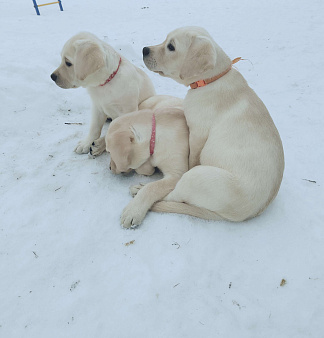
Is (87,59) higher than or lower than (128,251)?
higher

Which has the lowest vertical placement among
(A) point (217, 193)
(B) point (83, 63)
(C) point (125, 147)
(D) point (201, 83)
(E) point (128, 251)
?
(E) point (128, 251)

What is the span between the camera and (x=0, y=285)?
1.79 meters

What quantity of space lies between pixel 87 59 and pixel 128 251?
65.4 inches

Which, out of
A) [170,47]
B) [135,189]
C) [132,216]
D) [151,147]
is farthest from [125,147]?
[170,47]

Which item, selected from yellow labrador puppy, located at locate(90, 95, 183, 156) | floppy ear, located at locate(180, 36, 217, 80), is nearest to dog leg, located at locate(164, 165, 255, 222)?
floppy ear, located at locate(180, 36, 217, 80)

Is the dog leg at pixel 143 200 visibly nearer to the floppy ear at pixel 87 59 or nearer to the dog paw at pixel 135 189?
the dog paw at pixel 135 189

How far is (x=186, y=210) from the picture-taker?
2.21 meters

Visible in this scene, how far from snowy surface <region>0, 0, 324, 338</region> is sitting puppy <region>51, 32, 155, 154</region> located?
493 mm

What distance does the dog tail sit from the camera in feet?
7.18

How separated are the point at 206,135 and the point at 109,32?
578cm

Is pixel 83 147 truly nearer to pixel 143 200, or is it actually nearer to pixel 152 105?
pixel 152 105

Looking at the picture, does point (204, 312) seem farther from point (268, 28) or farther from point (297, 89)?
point (268, 28)

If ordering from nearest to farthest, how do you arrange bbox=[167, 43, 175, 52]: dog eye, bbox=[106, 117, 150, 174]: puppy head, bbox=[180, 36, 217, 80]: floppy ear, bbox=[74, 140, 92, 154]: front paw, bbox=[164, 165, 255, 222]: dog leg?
bbox=[164, 165, 255, 222]: dog leg, bbox=[180, 36, 217, 80]: floppy ear, bbox=[106, 117, 150, 174]: puppy head, bbox=[167, 43, 175, 52]: dog eye, bbox=[74, 140, 92, 154]: front paw

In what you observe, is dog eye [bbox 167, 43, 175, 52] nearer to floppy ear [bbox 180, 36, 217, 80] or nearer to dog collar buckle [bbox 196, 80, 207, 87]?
floppy ear [bbox 180, 36, 217, 80]
